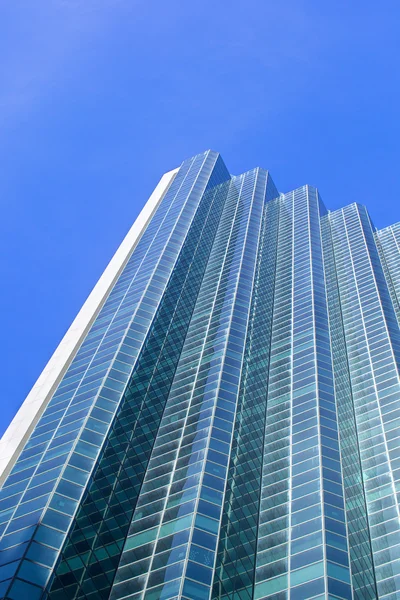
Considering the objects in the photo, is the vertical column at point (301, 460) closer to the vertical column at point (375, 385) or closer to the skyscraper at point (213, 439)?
the skyscraper at point (213, 439)

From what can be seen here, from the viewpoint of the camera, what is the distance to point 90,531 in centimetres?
4806

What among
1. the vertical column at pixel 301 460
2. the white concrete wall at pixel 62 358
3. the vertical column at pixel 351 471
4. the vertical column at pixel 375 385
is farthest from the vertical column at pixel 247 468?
the white concrete wall at pixel 62 358

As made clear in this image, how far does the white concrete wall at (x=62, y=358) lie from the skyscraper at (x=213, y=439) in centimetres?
30

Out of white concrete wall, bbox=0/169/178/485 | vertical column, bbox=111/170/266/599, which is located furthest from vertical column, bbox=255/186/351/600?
white concrete wall, bbox=0/169/178/485

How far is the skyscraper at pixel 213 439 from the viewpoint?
4603 centimetres

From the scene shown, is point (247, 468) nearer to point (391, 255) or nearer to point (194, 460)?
point (194, 460)

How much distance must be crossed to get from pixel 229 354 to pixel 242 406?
733 centimetres

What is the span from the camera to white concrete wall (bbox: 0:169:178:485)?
2660 inches

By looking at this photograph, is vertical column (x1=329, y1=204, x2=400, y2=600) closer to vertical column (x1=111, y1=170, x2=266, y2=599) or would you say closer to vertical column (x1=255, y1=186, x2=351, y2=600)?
vertical column (x1=255, y1=186, x2=351, y2=600)

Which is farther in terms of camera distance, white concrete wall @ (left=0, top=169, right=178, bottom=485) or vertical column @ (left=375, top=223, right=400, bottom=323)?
vertical column @ (left=375, top=223, right=400, bottom=323)

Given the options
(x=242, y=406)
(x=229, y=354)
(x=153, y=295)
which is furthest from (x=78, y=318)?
(x=242, y=406)

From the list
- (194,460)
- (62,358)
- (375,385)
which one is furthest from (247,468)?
(62,358)

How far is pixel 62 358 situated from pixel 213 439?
29791mm

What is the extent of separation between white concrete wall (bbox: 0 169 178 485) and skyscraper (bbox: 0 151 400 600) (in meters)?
0.30
